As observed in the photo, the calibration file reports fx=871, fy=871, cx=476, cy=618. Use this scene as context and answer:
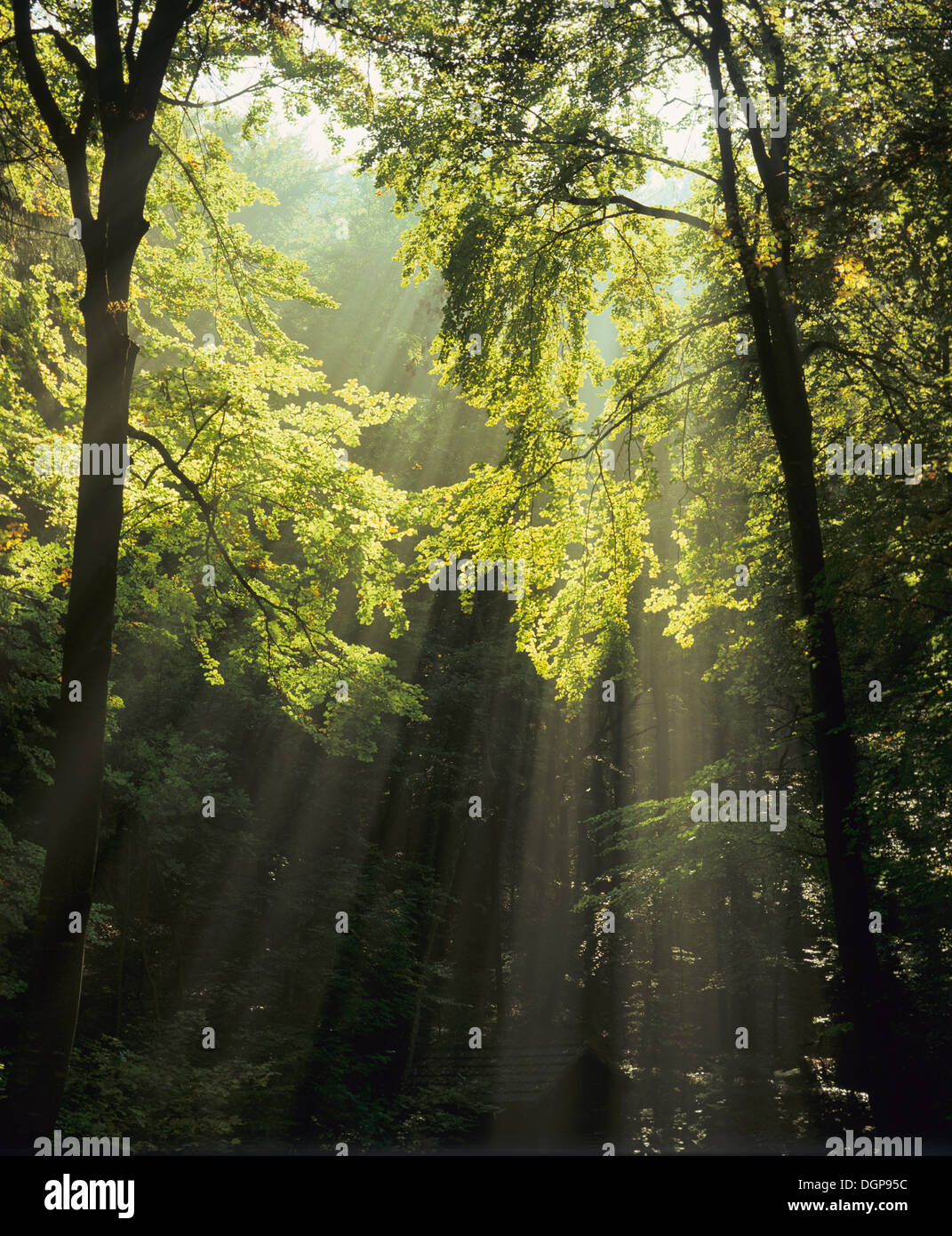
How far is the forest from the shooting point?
23.4ft

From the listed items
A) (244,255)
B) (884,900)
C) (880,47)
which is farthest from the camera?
(884,900)

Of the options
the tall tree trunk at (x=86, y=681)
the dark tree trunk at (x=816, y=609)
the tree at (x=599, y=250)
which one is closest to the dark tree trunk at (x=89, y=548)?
the tall tree trunk at (x=86, y=681)

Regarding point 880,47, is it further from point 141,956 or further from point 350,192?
point 350,192

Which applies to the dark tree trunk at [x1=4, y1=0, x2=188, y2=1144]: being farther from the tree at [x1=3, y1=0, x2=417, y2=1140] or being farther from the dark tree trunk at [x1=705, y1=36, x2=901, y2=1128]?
the dark tree trunk at [x1=705, y1=36, x2=901, y2=1128]

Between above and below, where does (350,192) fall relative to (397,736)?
above

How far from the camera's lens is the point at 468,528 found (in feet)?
33.2

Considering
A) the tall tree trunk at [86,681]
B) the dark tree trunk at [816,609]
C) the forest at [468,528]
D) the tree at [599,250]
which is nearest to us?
the tall tree trunk at [86,681]

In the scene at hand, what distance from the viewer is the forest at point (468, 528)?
714cm

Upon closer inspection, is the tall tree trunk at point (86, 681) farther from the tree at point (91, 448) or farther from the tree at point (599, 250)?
the tree at point (599, 250)

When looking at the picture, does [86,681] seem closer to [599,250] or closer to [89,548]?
[89,548]

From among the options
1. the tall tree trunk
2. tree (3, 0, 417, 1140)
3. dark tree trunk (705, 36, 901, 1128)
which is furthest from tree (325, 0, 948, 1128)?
the tall tree trunk

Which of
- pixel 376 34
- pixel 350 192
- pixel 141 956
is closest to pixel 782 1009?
pixel 141 956
